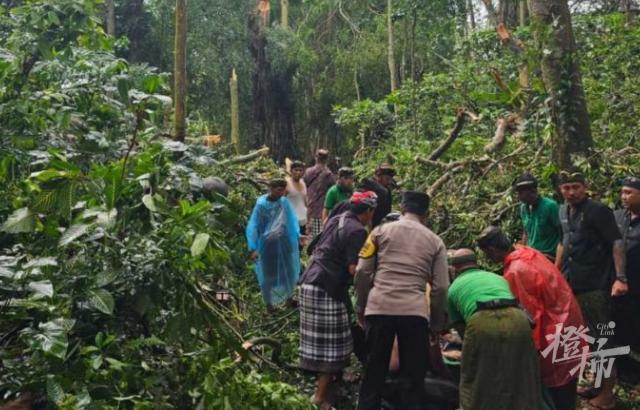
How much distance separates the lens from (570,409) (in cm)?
446

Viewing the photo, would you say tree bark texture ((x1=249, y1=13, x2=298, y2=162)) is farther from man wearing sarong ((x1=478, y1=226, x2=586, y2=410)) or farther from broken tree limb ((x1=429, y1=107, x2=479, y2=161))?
man wearing sarong ((x1=478, y1=226, x2=586, y2=410))

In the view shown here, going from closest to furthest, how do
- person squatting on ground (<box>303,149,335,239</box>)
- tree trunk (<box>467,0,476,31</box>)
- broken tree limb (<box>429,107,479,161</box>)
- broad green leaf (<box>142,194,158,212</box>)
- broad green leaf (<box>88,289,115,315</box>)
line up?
broad green leaf (<box>88,289,115,315</box>)
broad green leaf (<box>142,194,158,212</box>)
person squatting on ground (<box>303,149,335,239</box>)
broken tree limb (<box>429,107,479,161</box>)
tree trunk (<box>467,0,476,31</box>)

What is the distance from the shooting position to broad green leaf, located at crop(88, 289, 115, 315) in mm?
3107

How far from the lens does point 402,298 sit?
4566 millimetres

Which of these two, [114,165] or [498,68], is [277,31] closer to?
[498,68]

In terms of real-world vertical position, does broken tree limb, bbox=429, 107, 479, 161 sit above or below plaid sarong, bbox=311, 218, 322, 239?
above

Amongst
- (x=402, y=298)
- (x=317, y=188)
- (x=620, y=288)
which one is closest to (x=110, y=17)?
(x=317, y=188)

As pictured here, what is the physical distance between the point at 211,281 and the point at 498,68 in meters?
7.73

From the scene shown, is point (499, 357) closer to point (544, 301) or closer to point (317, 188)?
point (544, 301)

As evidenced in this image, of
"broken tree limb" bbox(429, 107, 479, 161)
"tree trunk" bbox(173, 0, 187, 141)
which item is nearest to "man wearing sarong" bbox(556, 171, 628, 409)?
"broken tree limb" bbox(429, 107, 479, 161)

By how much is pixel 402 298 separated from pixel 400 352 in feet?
1.33

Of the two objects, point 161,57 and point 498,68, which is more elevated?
point 161,57

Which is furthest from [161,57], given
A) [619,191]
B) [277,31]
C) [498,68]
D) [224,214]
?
[224,214]

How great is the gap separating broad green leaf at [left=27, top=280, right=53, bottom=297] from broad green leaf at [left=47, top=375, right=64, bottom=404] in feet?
1.14
